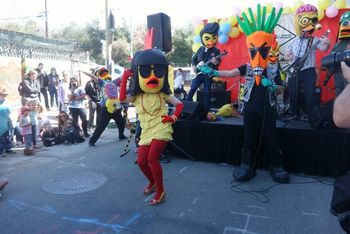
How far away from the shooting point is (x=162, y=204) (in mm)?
3799

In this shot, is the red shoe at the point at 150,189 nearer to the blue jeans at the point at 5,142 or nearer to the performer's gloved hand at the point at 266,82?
the performer's gloved hand at the point at 266,82

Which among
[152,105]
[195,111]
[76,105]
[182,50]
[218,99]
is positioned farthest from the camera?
[182,50]

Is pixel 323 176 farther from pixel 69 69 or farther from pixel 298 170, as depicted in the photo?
pixel 69 69

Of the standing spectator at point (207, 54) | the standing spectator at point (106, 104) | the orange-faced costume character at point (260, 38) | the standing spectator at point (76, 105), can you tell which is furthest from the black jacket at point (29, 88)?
the orange-faced costume character at point (260, 38)

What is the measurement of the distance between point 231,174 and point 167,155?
1.40 m

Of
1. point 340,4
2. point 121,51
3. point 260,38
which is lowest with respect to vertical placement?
point 260,38

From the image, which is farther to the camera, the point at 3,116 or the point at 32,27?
the point at 32,27

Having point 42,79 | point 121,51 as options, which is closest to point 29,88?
point 42,79

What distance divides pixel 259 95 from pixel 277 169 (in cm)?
106

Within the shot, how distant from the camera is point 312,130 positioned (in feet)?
14.8

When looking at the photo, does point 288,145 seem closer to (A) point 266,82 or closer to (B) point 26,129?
(A) point 266,82

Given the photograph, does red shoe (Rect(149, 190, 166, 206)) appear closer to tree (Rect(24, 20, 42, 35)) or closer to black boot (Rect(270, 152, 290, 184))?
black boot (Rect(270, 152, 290, 184))

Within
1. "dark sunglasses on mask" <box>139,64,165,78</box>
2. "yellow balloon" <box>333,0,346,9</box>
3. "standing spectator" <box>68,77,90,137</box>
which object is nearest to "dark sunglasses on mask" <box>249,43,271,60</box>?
"dark sunglasses on mask" <box>139,64,165,78</box>

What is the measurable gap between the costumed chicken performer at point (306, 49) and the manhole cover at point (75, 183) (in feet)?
11.7
